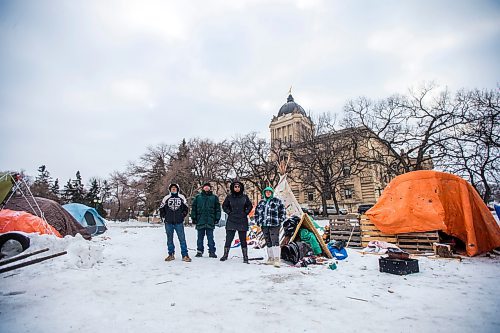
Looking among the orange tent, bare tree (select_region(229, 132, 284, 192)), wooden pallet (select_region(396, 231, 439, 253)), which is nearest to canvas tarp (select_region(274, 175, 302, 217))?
wooden pallet (select_region(396, 231, 439, 253))

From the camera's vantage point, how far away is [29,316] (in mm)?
2771

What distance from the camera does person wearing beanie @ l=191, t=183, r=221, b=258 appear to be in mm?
6910

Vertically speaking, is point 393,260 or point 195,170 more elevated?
point 195,170

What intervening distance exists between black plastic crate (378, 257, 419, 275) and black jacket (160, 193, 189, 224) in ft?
15.1

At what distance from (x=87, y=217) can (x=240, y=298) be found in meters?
13.0

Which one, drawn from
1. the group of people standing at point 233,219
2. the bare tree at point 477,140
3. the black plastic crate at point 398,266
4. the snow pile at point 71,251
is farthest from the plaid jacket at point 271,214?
the bare tree at point 477,140

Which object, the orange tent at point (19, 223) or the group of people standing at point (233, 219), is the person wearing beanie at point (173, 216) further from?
the orange tent at point (19, 223)

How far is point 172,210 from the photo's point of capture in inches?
254

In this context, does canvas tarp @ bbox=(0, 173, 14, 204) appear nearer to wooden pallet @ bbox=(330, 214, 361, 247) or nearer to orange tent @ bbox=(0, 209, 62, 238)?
orange tent @ bbox=(0, 209, 62, 238)

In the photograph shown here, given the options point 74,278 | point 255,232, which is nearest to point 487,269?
point 255,232

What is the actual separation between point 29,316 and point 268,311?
2.64m

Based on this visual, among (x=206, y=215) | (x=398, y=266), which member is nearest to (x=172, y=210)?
(x=206, y=215)

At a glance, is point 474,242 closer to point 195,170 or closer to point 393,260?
point 393,260

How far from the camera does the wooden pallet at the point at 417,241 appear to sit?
23.8 ft
